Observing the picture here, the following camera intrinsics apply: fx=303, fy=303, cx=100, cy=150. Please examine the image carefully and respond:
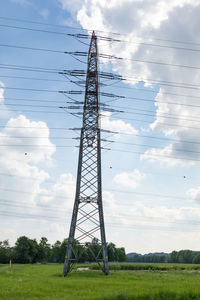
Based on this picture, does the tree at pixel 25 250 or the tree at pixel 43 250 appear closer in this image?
the tree at pixel 25 250

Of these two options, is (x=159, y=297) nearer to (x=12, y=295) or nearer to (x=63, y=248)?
(x=12, y=295)

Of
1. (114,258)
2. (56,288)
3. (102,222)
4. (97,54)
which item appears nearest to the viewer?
(56,288)

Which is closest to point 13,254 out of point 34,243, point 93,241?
point 34,243

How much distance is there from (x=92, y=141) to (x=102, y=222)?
9457 mm

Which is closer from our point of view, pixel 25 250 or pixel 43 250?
pixel 25 250

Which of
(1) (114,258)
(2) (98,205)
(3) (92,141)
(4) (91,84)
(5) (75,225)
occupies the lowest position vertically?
(1) (114,258)

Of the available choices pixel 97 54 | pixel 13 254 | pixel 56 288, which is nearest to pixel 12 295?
pixel 56 288

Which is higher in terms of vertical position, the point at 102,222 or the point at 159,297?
the point at 102,222

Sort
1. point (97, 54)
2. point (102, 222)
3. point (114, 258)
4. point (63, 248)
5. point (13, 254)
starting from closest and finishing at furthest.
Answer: point (102, 222), point (97, 54), point (13, 254), point (63, 248), point (114, 258)

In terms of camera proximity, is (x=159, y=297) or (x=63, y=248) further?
(x=63, y=248)

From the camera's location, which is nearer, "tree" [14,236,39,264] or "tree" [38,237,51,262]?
"tree" [14,236,39,264]

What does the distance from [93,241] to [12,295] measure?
15741 mm

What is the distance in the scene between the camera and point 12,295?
1794 cm

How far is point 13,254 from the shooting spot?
105m
